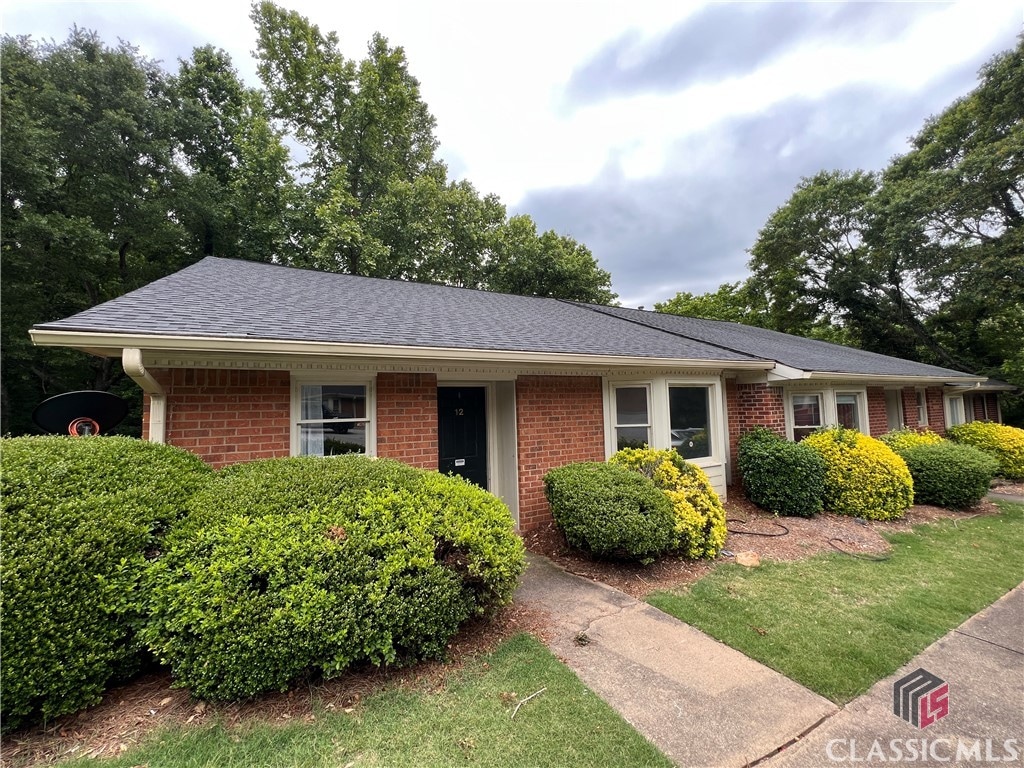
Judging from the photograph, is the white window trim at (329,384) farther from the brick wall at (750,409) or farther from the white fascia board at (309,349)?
the brick wall at (750,409)

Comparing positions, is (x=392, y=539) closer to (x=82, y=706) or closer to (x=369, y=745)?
(x=369, y=745)

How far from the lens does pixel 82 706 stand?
251 cm

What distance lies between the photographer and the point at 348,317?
5.61 metres

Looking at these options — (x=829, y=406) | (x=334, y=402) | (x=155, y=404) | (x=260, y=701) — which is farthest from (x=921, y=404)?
(x=155, y=404)

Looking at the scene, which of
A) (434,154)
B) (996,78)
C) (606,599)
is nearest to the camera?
(606,599)

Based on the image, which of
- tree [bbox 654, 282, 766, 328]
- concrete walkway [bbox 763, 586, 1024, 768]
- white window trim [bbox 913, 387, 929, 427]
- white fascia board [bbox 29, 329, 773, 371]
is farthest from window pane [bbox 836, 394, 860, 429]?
tree [bbox 654, 282, 766, 328]

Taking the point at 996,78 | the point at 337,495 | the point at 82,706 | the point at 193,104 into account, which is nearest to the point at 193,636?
the point at 82,706

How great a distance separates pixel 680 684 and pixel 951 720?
5.17ft

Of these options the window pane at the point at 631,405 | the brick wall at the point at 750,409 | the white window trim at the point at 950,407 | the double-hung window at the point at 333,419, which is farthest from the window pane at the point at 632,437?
the white window trim at the point at 950,407

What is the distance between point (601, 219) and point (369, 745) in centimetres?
1683

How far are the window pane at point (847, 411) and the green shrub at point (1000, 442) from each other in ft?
14.9

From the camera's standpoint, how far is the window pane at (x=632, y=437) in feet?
23.0

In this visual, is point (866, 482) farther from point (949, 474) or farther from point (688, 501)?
point (688, 501)

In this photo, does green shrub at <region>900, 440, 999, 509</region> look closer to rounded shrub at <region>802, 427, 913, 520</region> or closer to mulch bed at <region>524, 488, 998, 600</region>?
mulch bed at <region>524, 488, 998, 600</region>
